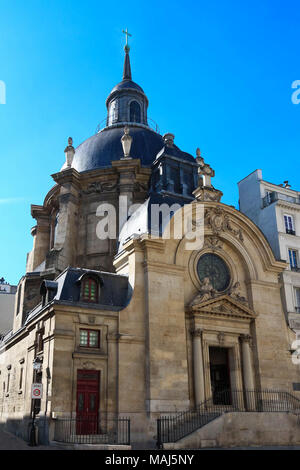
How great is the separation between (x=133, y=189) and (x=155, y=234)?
10830 mm

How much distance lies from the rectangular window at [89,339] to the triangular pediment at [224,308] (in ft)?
17.7

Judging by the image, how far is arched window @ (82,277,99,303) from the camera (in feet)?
76.3

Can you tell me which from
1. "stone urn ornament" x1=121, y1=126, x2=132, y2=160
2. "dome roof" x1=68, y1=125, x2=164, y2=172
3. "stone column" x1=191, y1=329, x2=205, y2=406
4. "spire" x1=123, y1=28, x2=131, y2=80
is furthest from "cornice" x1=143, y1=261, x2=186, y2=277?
"spire" x1=123, y1=28, x2=131, y2=80

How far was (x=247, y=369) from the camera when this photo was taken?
2569cm

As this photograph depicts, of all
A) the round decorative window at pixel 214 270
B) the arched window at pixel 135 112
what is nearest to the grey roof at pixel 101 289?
the round decorative window at pixel 214 270

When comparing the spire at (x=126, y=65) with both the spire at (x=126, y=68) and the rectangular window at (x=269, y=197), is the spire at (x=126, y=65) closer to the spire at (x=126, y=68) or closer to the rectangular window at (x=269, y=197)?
the spire at (x=126, y=68)

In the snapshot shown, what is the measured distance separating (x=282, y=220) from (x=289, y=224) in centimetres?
78

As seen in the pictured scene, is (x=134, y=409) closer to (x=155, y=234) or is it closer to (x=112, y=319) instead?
(x=112, y=319)

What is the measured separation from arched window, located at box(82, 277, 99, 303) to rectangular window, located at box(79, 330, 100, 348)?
5.80 feet

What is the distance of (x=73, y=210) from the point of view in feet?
116

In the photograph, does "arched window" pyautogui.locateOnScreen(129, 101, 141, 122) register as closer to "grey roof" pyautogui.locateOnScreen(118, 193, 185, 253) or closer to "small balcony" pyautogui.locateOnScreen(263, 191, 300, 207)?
"small balcony" pyautogui.locateOnScreen(263, 191, 300, 207)

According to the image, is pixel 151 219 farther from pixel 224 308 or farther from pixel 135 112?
pixel 135 112

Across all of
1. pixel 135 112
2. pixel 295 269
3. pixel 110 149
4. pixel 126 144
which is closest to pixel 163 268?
pixel 295 269
